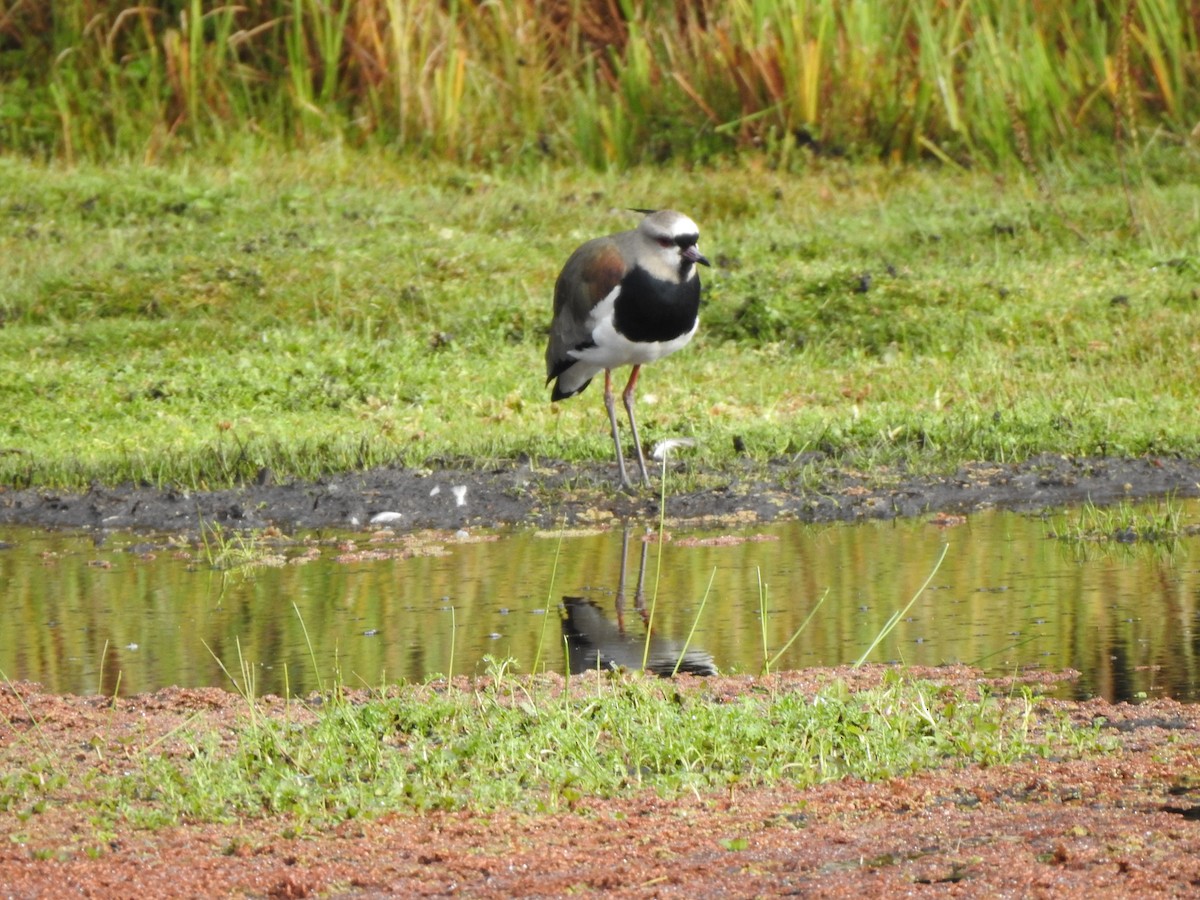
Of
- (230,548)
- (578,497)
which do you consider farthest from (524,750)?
(578,497)

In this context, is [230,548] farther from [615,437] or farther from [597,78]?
[597,78]

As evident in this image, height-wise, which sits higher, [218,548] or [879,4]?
[879,4]

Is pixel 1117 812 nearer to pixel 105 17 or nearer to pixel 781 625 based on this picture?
pixel 781 625

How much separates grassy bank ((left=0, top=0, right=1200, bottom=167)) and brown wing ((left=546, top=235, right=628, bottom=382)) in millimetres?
5904

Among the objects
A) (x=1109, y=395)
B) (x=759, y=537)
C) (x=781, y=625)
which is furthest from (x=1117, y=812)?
(x=1109, y=395)

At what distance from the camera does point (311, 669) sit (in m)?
5.73

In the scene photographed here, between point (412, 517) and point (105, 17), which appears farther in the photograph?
point (105, 17)

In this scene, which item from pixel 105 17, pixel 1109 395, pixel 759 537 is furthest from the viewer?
pixel 105 17

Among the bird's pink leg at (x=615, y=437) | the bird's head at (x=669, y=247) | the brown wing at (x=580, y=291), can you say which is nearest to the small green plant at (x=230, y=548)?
the bird's pink leg at (x=615, y=437)

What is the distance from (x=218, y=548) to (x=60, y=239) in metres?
6.42

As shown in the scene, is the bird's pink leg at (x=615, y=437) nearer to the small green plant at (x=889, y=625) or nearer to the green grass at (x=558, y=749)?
the small green plant at (x=889, y=625)

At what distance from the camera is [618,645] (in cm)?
602

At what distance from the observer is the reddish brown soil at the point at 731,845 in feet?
11.6

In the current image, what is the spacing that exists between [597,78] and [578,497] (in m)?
9.04
